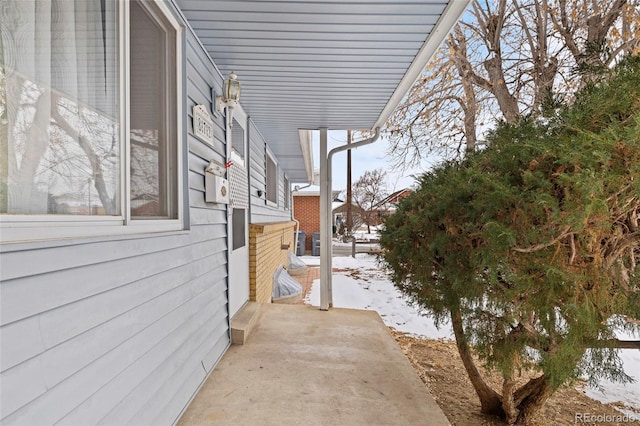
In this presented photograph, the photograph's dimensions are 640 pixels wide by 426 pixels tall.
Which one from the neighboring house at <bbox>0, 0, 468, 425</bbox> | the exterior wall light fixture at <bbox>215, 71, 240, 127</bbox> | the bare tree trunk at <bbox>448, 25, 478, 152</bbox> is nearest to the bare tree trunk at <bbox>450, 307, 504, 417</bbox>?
the neighboring house at <bbox>0, 0, 468, 425</bbox>

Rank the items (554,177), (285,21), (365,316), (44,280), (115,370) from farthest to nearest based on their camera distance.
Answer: (365,316), (285,21), (554,177), (115,370), (44,280)

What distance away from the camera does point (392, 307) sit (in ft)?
20.5

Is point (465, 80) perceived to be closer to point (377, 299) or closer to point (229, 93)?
point (377, 299)

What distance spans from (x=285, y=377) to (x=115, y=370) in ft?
4.56

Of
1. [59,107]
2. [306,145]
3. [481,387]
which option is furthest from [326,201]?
[59,107]

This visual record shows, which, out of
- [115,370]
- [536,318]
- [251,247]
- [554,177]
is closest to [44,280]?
[115,370]

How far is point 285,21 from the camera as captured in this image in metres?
2.21

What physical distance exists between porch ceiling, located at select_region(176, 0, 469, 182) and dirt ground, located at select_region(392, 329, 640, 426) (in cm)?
316

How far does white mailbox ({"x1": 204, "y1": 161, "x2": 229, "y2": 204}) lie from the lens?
257 centimetres

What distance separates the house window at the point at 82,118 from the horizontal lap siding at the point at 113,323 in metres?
0.13

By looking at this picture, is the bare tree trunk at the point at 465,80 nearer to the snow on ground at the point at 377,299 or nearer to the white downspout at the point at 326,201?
the white downspout at the point at 326,201

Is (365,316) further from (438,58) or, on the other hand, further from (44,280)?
(438,58)

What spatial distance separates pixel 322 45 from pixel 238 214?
2.12 metres

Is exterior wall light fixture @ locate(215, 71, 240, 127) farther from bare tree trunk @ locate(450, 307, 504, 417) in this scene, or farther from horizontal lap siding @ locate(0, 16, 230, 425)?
bare tree trunk @ locate(450, 307, 504, 417)
